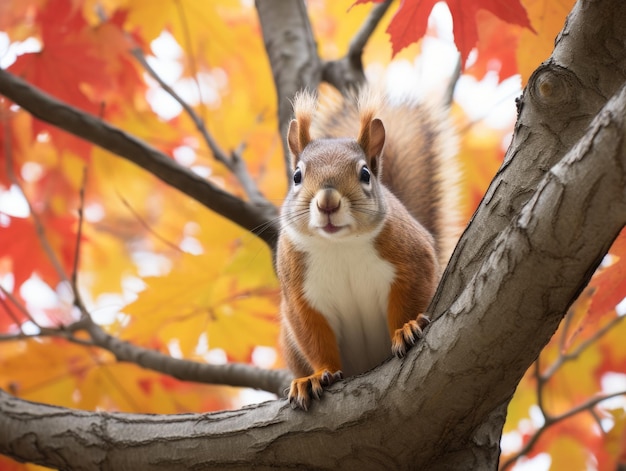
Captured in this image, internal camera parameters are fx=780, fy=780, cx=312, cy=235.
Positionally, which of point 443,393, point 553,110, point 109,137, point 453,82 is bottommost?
point 443,393

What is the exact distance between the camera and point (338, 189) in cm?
261

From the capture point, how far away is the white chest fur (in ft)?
8.84

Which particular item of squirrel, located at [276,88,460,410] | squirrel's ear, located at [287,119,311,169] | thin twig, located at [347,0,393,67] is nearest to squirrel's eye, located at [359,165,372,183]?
squirrel, located at [276,88,460,410]

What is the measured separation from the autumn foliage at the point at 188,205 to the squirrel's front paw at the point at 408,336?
2.66 feet

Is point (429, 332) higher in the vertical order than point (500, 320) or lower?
higher

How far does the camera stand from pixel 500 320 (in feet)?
6.21

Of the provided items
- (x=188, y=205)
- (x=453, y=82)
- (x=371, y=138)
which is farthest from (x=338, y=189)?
(x=188, y=205)

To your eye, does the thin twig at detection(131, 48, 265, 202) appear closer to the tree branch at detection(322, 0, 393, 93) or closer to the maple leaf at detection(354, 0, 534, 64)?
the tree branch at detection(322, 0, 393, 93)

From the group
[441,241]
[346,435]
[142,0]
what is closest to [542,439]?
[441,241]

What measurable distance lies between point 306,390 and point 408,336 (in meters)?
0.36

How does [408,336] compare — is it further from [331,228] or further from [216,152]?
[216,152]

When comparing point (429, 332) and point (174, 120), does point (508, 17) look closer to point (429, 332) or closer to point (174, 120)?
point (429, 332)

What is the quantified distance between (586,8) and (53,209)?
3.31m

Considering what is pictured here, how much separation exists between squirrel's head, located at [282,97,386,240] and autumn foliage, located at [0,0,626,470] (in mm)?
424
